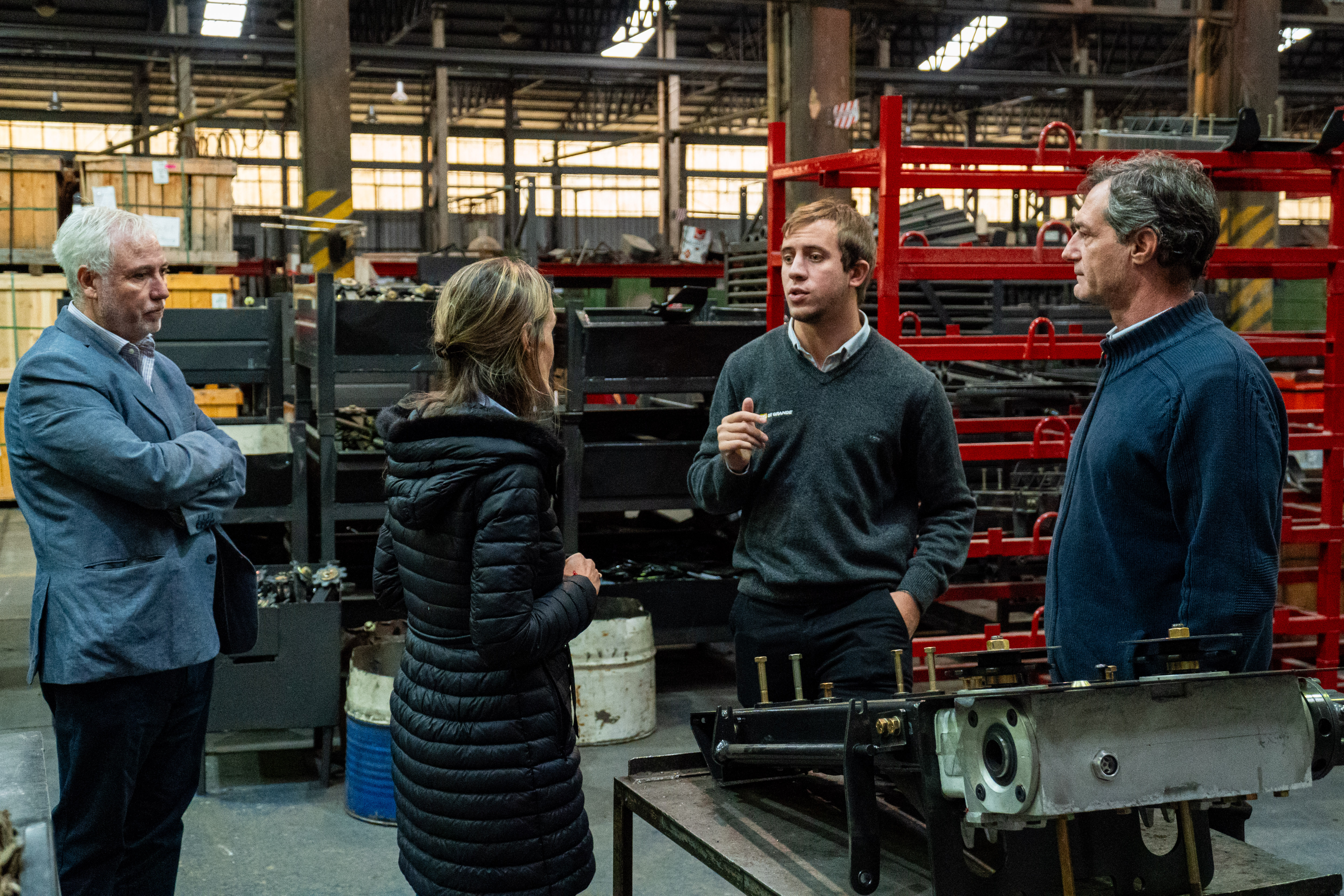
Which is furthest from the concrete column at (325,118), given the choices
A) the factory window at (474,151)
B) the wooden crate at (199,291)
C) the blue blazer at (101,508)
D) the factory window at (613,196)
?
the factory window at (613,196)

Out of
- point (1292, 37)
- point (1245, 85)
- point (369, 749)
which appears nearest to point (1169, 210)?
point (369, 749)

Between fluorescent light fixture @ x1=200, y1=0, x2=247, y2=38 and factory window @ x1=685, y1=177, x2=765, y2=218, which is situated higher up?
fluorescent light fixture @ x1=200, y1=0, x2=247, y2=38

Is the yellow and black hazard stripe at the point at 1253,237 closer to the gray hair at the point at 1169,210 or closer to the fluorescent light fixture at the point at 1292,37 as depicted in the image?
the fluorescent light fixture at the point at 1292,37

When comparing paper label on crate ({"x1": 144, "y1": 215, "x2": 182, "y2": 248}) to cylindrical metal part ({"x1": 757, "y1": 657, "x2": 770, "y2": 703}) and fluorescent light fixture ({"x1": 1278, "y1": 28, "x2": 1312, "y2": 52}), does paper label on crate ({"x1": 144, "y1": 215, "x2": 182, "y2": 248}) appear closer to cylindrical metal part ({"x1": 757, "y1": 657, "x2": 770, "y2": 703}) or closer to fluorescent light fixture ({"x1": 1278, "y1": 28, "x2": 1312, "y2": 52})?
cylindrical metal part ({"x1": 757, "y1": 657, "x2": 770, "y2": 703})

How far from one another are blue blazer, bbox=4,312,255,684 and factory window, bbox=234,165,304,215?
20522 mm

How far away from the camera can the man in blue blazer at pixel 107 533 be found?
2463 mm

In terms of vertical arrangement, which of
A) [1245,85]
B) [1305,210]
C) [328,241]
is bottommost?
[328,241]

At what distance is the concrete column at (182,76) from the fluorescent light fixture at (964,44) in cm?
1137

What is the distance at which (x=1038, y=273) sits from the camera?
13.6ft

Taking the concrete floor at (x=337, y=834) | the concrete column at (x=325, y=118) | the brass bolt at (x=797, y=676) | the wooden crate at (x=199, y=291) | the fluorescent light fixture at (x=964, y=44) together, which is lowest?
the concrete floor at (x=337, y=834)

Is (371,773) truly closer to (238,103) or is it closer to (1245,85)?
(238,103)

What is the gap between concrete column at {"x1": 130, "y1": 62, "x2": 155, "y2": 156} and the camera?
18812 millimetres

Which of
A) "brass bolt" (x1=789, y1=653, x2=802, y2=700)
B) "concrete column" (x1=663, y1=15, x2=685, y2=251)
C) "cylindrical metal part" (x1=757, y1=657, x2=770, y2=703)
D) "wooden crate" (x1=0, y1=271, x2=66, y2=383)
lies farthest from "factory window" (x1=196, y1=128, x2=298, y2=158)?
"brass bolt" (x1=789, y1=653, x2=802, y2=700)

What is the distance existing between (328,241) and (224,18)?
10.3m
